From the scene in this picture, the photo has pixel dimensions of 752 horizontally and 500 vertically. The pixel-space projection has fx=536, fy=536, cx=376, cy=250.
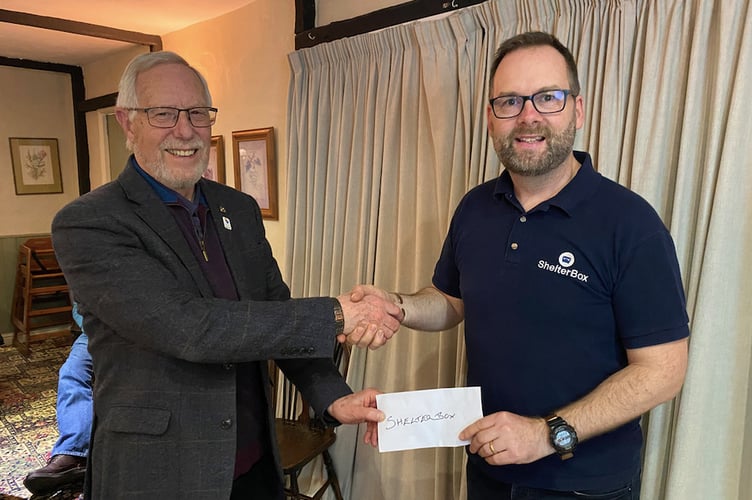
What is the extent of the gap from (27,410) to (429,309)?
11.3ft

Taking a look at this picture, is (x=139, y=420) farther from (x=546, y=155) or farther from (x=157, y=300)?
(x=546, y=155)

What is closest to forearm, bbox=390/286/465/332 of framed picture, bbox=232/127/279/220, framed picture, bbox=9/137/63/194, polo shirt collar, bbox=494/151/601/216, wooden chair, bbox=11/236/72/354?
polo shirt collar, bbox=494/151/601/216

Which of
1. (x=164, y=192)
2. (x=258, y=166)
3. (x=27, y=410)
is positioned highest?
(x=258, y=166)

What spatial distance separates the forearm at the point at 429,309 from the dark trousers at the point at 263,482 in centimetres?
53

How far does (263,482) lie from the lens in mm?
1406

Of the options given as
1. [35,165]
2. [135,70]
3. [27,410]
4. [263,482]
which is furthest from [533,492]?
[35,165]

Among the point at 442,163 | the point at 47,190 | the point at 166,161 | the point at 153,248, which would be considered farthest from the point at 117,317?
the point at 47,190

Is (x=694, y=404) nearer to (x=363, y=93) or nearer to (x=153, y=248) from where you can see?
(x=153, y=248)

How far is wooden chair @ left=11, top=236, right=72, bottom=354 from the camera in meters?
4.79

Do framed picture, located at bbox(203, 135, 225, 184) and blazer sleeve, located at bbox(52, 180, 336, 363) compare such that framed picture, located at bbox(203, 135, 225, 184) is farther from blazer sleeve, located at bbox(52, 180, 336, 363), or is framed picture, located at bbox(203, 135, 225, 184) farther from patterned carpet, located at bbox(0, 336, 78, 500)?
blazer sleeve, located at bbox(52, 180, 336, 363)

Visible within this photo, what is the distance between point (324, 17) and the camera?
8.44ft

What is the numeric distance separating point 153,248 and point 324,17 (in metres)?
1.79

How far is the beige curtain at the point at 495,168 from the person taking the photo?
4.58 ft

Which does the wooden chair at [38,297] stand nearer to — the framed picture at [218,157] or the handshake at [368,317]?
the framed picture at [218,157]
